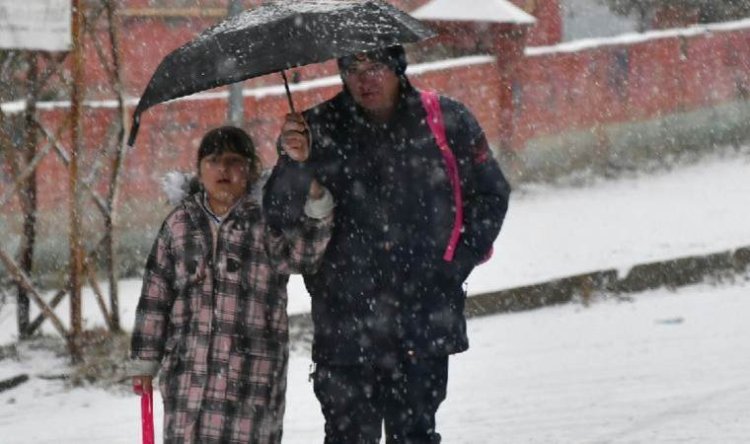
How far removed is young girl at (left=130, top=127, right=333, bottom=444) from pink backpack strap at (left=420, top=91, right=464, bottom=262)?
1.73ft

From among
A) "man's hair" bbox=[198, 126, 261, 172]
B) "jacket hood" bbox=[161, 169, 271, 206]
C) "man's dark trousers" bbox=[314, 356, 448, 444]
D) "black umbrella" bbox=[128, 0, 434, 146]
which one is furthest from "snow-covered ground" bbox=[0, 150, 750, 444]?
"black umbrella" bbox=[128, 0, 434, 146]

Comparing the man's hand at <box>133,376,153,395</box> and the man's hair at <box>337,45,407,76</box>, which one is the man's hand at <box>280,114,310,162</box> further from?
the man's hand at <box>133,376,153,395</box>

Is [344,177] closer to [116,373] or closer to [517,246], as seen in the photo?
[116,373]

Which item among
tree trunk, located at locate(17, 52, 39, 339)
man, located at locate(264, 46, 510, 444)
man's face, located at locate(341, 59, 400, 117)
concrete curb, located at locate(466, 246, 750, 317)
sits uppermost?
man's face, located at locate(341, 59, 400, 117)

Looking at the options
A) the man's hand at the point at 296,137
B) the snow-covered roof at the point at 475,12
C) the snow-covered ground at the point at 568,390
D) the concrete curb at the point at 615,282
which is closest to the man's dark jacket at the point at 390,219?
the man's hand at the point at 296,137

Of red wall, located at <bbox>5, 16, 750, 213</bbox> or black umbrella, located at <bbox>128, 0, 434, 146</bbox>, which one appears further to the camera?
red wall, located at <bbox>5, 16, 750, 213</bbox>

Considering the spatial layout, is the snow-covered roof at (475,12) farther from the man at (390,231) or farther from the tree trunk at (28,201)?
the man at (390,231)

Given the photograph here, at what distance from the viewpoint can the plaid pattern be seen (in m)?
5.30

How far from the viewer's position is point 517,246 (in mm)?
13938

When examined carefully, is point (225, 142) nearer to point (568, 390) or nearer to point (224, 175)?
point (224, 175)

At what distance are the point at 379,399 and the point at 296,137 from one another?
897 mm

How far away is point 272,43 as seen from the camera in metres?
4.93

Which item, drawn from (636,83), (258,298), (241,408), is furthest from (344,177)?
(636,83)

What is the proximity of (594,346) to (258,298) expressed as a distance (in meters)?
4.84
